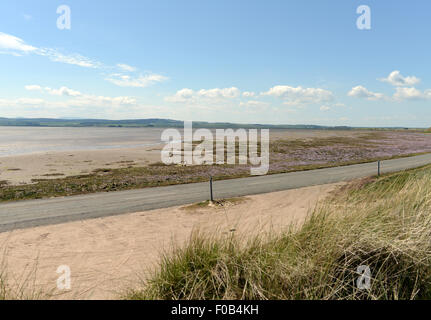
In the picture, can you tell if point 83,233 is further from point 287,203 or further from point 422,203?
point 422,203

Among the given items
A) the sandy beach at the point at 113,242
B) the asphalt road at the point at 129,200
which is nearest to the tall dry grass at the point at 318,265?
the sandy beach at the point at 113,242

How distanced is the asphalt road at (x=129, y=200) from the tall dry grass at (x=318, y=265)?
1072 centimetres

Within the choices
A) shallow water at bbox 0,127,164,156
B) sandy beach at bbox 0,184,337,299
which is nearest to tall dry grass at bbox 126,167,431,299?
sandy beach at bbox 0,184,337,299

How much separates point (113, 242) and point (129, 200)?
269 inches

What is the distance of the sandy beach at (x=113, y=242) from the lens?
6.98m

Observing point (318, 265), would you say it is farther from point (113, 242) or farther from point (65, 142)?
point (65, 142)

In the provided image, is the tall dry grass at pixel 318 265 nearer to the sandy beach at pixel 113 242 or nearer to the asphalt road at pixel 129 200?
the sandy beach at pixel 113 242

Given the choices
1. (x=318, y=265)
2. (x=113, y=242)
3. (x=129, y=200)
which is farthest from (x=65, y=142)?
(x=318, y=265)

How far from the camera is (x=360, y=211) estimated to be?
539cm

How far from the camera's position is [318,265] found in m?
4.20

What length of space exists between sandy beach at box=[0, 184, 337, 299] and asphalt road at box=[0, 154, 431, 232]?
1289mm

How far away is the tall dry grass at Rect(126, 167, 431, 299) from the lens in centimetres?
383

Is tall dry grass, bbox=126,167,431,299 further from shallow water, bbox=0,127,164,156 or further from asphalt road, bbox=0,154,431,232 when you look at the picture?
shallow water, bbox=0,127,164,156
